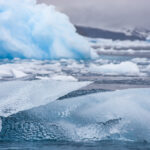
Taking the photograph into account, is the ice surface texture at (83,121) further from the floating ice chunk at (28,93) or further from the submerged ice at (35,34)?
the submerged ice at (35,34)

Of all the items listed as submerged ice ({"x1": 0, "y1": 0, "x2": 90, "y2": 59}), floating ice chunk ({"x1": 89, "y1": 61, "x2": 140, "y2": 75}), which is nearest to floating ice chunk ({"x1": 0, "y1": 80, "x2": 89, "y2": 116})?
floating ice chunk ({"x1": 89, "y1": 61, "x2": 140, "y2": 75})

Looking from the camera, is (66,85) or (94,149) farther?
(66,85)

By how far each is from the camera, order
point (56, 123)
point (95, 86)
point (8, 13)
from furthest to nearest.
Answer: point (8, 13) → point (95, 86) → point (56, 123)

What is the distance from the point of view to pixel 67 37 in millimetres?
13883

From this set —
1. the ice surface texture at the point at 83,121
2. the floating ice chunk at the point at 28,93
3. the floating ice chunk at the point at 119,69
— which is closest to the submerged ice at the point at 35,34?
the floating ice chunk at the point at 119,69

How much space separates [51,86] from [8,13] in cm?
895

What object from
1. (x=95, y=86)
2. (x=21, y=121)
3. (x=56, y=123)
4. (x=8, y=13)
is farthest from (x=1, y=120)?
(x=8, y=13)

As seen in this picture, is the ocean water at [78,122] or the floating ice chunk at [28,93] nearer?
the ocean water at [78,122]

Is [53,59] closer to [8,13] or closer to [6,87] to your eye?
[8,13]

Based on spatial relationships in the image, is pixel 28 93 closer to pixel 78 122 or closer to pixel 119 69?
pixel 78 122

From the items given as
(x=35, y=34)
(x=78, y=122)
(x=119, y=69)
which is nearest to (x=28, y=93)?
(x=78, y=122)

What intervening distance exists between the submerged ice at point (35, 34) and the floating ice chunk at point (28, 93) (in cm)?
807

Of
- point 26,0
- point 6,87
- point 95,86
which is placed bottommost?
point 6,87

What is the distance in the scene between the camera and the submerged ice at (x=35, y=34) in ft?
42.3
